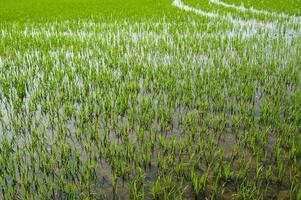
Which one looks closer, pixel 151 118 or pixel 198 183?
pixel 198 183

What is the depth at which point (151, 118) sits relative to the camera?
11.8ft

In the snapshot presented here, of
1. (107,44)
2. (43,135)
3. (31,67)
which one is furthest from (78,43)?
(43,135)

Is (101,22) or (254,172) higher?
(101,22)

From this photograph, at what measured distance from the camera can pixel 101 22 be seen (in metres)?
9.92

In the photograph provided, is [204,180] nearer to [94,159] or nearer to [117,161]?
[117,161]

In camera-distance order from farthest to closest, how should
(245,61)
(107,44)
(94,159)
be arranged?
1. (107,44)
2. (245,61)
3. (94,159)

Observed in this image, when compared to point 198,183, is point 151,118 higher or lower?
higher

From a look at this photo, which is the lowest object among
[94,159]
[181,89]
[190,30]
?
[94,159]

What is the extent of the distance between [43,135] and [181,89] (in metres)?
1.98

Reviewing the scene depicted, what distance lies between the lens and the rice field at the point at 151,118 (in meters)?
2.54

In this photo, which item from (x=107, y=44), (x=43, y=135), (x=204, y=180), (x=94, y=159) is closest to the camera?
(x=204, y=180)

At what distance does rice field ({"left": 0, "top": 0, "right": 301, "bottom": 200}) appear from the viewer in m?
2.54

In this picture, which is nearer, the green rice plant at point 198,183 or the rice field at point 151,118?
the green rice plant at point 198,183

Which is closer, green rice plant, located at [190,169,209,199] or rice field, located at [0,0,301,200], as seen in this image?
green rice plant, located at [190,169,209,199]
